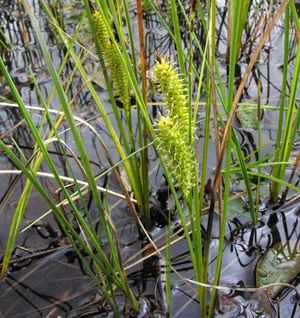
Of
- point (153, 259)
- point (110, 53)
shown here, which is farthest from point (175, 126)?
point (153, 259)

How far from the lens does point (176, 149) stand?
0.71 meters

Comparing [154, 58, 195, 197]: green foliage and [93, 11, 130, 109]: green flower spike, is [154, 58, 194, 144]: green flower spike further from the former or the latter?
[93, 11, 130, 109]: green flower spike

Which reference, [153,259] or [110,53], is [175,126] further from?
[153,259]

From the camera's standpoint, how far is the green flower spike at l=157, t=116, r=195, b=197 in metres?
0.68

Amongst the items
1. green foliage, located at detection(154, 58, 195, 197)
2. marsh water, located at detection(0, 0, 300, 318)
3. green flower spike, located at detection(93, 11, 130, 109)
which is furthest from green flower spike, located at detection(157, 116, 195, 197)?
marsh water, located at detection(0, 0, 300, 318)

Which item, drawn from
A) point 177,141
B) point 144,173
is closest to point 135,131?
point 144,173

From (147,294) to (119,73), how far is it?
636 millimetres

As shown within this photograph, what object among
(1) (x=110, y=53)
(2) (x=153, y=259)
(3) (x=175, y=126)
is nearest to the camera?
(3) (x=175, y=126)

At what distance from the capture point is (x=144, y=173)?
1.28 metres

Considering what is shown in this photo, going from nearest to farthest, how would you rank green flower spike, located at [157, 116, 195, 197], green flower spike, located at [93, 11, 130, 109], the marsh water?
green flower spike, located at [157, 116, 195, 197]
green flower spike, located at [93, 11, 130, 109]
the marsh water

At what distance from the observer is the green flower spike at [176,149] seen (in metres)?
0.68

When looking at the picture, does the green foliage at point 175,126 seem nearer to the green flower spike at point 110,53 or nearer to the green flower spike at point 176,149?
the green flower spike at point 176,149

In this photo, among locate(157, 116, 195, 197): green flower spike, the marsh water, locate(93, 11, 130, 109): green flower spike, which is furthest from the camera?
the marsh water

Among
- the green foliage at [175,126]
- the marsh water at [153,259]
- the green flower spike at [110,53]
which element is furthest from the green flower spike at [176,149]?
the marsh water at [153,259]
